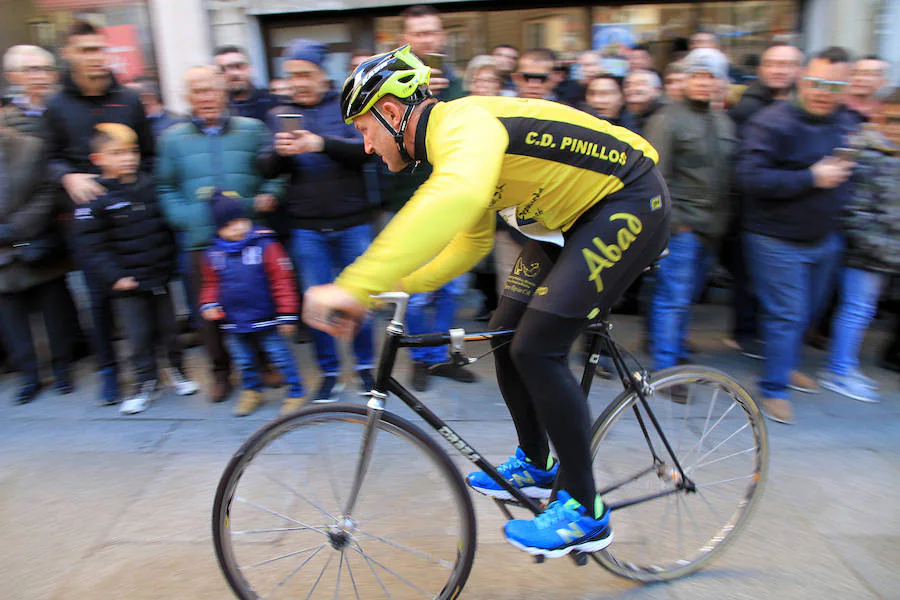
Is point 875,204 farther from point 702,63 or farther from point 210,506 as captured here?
point 210,506

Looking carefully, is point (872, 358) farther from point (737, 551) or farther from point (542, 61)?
point (542, 61)

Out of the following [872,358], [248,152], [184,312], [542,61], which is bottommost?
[872,358]

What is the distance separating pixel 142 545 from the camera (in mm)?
2992

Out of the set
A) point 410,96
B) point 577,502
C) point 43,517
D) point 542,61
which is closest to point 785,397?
point 577,502

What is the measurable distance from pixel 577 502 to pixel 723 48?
242 inches

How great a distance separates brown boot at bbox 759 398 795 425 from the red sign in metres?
7.20

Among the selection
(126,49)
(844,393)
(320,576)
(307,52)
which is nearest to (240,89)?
(307,52)

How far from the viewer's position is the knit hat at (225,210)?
13.4 ft

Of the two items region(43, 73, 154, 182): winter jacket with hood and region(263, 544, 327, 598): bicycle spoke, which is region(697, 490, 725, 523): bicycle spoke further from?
region(43, 73, 154, 182): winter jacket with hood

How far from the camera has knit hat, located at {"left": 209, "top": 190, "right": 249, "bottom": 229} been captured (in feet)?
13.4

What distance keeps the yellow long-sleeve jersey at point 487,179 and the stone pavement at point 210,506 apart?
138 centimetres

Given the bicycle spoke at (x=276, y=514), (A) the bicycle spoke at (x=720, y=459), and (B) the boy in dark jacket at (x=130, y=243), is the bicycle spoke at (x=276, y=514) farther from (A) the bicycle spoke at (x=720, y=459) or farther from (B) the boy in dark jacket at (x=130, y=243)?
(B) the boy in dark jacket at (x=130, y=243)

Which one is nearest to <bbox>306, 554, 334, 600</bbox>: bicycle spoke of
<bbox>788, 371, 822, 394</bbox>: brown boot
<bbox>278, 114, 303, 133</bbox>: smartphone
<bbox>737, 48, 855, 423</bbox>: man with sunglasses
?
<bbox>278, 114, 303, 133</bbox>: smartphone

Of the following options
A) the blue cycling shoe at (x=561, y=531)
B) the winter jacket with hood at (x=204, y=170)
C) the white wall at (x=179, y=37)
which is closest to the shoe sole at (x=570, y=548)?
the blue cycling shoe at (x=561, y=531)
